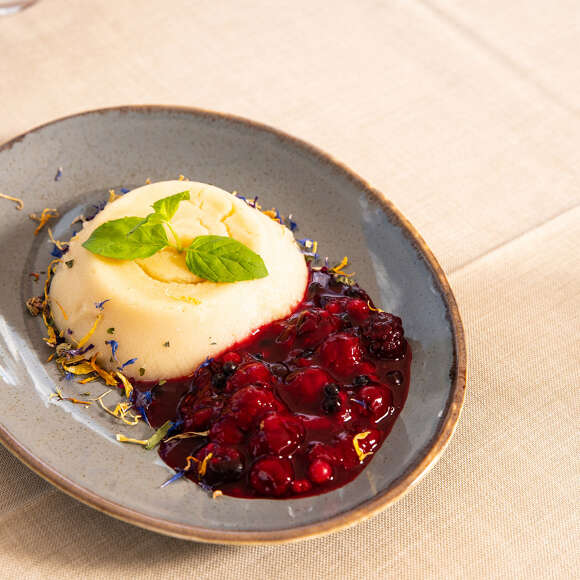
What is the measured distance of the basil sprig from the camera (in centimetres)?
245

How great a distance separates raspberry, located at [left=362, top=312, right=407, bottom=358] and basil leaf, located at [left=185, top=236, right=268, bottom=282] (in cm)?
41

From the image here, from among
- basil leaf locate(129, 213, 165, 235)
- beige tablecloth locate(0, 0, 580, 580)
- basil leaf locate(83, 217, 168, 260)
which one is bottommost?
beige tablecloth locate(0, 0, 580, 580)

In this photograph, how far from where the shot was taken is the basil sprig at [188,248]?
2.45m

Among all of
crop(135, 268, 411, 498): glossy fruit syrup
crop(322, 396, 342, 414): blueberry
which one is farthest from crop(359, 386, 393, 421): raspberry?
crop(322, 396, 342, 414): blueberry

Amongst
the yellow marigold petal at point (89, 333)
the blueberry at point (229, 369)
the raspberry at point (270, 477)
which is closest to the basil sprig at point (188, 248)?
the yellow marigold petal at point (89, 333)

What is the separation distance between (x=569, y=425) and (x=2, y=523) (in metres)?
1.90

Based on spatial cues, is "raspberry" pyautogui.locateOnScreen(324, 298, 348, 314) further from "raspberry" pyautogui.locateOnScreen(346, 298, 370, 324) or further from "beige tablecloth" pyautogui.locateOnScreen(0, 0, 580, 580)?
"beige tablecloth" pyautogui.locateOnScreen(0, 0, 580, 580)

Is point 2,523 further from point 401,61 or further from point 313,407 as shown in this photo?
point 401,61

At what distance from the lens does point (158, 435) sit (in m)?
2.21

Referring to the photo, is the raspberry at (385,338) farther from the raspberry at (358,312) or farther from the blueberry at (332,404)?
the blueberry at (332,404)

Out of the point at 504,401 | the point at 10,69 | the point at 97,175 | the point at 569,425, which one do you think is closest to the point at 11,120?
the point at 10,69

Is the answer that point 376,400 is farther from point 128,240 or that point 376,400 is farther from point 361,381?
point 128,240

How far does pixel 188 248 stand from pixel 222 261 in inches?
5.6

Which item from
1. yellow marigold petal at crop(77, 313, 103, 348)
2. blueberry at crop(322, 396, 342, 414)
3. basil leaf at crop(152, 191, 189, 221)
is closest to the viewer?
blueberry at crop(322, 396, 342, 414)
